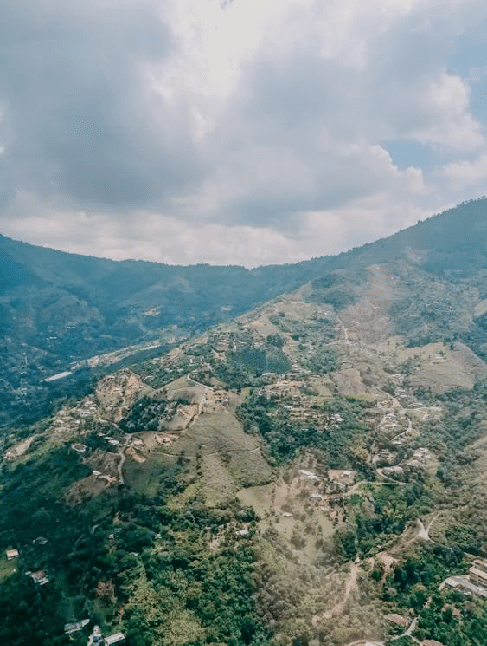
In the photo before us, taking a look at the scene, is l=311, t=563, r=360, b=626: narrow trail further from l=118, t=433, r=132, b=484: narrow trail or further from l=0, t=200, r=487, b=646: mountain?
l=118, t=433, r=132, b=484: narrow trail

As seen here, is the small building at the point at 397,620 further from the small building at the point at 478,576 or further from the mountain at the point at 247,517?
the small building at the point at 478,576

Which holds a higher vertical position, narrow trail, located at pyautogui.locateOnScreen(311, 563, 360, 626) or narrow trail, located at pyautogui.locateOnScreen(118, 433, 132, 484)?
narrow trail, located at pyautogui.locateOnScreen(118, 433, 132, 484)

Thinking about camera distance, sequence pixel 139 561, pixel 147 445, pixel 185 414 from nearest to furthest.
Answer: pixel 139 561, pixel 147 445, pixel 185 414

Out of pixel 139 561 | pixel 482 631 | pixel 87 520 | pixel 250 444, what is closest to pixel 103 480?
pixel 87 520

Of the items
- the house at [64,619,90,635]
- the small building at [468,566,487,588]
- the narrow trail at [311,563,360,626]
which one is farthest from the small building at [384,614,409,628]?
the house at [64,619,90,635]

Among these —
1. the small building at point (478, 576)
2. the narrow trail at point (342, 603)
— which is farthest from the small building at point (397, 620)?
the small building at point (478, 576)

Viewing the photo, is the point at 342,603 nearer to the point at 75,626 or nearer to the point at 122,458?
the point at 75,626

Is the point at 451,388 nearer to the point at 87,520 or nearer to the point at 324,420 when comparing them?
the point at 324,420

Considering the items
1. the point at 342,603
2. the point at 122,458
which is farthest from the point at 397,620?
the point at 122,458
